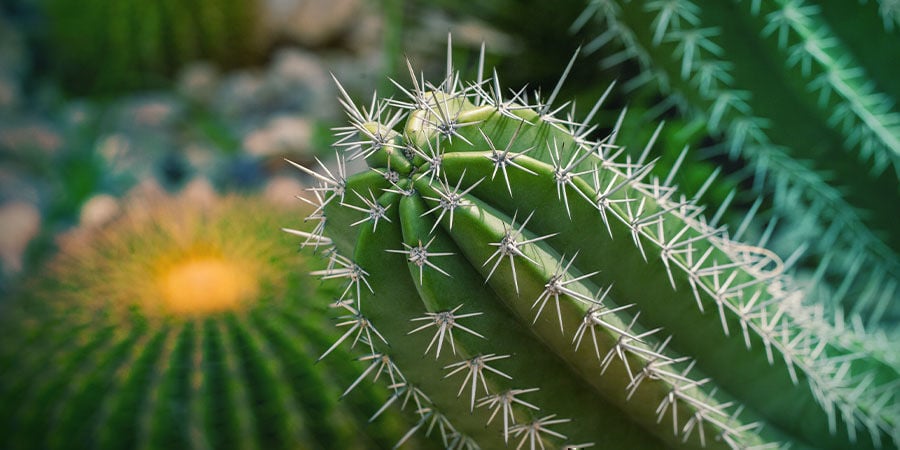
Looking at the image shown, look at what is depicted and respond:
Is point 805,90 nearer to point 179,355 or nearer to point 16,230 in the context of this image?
point 179,355

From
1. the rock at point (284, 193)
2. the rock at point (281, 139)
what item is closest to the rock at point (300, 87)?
the rock at point (281, 139)

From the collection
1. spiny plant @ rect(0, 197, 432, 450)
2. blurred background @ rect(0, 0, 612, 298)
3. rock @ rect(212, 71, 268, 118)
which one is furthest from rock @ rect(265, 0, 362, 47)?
spiny plant @ rect(0, 197, 432, 450)

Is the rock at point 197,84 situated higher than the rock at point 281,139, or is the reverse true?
the rock at point 281,139

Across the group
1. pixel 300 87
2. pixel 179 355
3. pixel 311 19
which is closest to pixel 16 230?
pixel 300 87

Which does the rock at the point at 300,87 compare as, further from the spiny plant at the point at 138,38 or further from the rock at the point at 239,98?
the spiny plant at the point at 138,38

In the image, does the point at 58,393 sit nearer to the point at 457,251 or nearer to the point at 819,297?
the point at 457,251

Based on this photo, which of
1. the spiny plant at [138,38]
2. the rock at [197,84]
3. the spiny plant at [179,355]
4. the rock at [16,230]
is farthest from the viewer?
the rock at [197,84]
